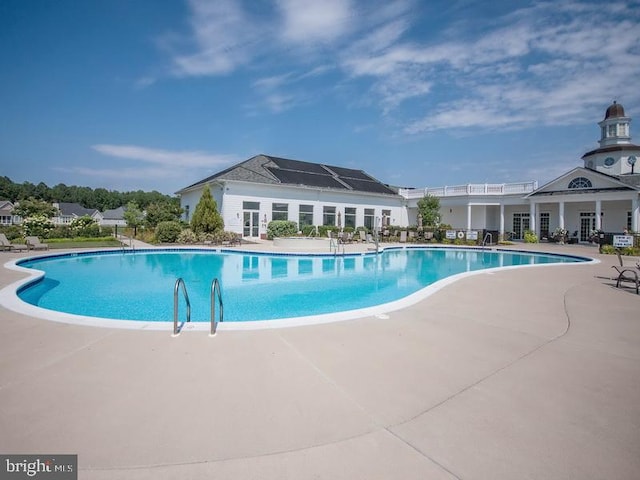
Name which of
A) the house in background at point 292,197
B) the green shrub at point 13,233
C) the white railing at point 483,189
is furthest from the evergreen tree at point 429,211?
the green shrub at point 13,233

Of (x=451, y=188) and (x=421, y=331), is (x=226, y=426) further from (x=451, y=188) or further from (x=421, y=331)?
(x=451, y=188)

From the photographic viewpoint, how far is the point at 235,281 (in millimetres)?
Answer: 10125

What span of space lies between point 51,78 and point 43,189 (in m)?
91.3

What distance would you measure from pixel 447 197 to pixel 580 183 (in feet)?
30.2

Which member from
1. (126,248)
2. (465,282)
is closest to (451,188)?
(465,282)

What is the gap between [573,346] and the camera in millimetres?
3812

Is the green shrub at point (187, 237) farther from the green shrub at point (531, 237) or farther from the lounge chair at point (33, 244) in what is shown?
the green shrub at point (531, 237)

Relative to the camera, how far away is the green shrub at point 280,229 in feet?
73.0

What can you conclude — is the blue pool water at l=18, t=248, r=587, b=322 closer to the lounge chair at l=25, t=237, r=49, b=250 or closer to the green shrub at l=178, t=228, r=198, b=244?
the lounge chair at l=25, t=237, r=49, b=250

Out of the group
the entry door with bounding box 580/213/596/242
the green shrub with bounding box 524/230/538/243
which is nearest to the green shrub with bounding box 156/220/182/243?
the green shrub with bounding box 524/230/538/243

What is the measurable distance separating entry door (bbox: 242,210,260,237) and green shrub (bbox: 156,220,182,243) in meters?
4.54

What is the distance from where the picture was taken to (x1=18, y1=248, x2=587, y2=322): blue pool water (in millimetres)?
7102

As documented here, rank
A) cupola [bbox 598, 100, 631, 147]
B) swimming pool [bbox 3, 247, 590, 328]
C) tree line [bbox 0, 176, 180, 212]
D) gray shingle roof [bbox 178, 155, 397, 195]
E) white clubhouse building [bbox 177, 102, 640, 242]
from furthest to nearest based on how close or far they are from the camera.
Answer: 1. tree line [bbox 0, 176, 180, 212]
2. cupola [bbox 598, 100, 631, 147]
3. gray shingle roof [bbox 178, 155, 397, 195]
4. white clubhouse building [bbox 177, 102, 640, 242]
5. swimming pool [bbox 3, 247, 590, 328]

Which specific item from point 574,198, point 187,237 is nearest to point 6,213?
point 187,237
